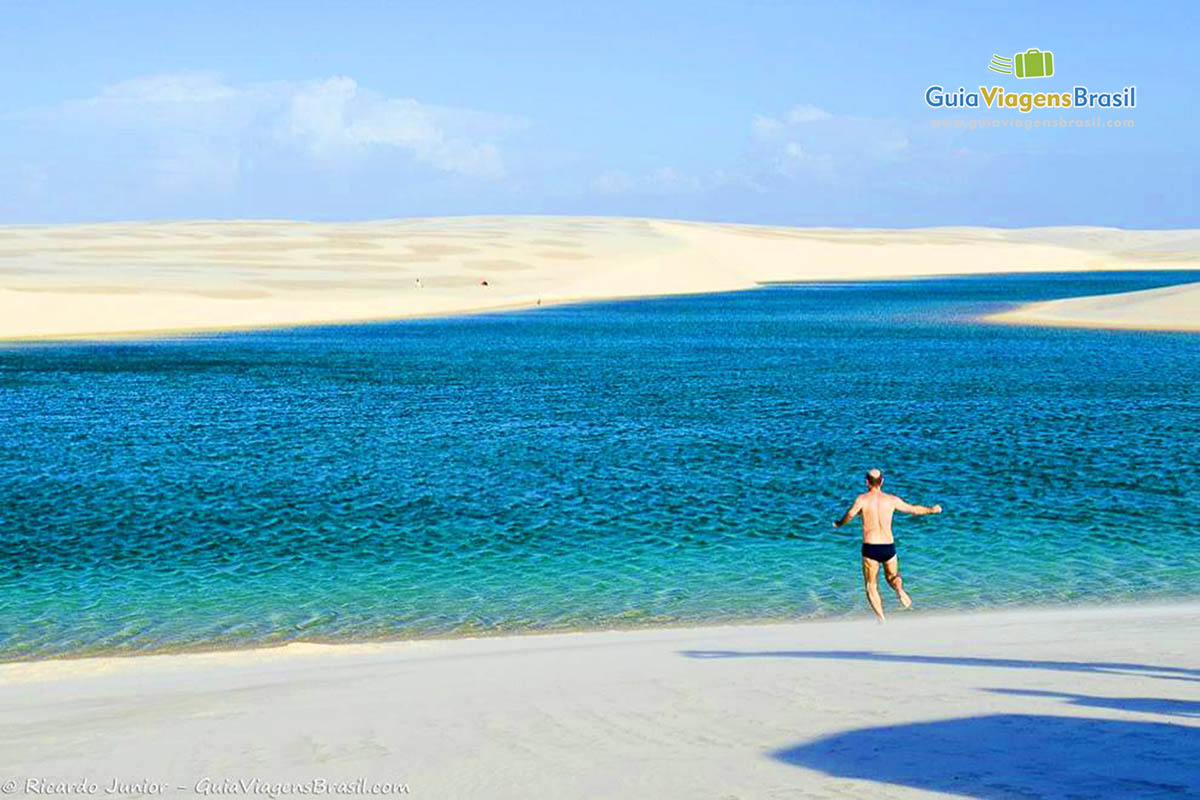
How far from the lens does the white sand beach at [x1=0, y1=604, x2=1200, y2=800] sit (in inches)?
377

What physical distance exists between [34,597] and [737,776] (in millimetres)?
13268

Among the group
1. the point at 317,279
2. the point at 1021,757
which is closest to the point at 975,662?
the point at 1021,757

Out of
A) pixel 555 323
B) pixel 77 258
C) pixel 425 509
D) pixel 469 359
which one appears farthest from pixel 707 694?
pixel 77 258

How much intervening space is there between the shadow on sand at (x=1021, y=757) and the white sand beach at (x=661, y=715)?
25 mm

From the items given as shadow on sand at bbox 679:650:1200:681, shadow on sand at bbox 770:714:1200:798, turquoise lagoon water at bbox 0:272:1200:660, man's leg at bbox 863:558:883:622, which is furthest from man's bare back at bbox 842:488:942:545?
shadow on sand at bbox 770:714:1200:798

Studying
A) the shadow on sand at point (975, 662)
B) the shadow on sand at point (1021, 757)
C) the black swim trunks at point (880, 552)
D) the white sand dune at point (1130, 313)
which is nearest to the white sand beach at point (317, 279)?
the white sand dune at point (1130, 313)

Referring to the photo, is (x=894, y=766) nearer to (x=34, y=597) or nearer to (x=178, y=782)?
(x=178, y=782)

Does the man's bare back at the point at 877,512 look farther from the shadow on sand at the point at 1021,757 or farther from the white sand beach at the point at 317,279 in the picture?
the white sand beach at the point at 317,279

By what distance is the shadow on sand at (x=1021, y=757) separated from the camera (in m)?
8.98

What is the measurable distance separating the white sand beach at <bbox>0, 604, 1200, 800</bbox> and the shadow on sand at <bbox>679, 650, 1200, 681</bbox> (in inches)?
1.9

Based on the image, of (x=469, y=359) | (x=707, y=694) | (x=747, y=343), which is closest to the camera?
(x=707, y=694)

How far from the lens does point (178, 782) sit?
9.93m

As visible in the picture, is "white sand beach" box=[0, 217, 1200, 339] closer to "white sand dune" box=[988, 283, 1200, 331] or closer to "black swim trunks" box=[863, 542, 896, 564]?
"white sand dune" box=[988, 283, 1200, 331]

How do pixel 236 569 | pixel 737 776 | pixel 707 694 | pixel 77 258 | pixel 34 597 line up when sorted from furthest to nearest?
1. pixel 77 258
2. pixel 236 569
3. pixel 34 597
4. pixel 707 694
5. pixel 737 776
